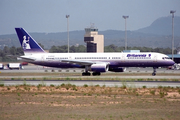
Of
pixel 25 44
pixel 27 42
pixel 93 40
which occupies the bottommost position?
pixel 25 44

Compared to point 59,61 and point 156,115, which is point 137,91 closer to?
point 156,115

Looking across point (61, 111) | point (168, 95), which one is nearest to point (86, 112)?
point (61, 111)

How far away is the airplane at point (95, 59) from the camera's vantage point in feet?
165

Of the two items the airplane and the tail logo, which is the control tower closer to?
the airplane

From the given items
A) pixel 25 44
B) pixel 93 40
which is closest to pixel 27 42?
pixel 25 44

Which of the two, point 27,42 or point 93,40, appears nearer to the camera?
point 27,42

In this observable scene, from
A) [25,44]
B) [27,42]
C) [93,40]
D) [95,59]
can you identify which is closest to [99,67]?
[95,59]

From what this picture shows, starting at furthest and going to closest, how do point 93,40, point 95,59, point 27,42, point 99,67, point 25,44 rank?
point 93,40 < point 25,44 < point 27,42 < point 95,59 < point 99,67

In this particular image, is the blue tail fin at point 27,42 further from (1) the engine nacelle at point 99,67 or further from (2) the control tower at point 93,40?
(2) the control tower at point 93,40

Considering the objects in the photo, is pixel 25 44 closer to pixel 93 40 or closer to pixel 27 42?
pixel 27 42

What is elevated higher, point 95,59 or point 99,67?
point 95,59

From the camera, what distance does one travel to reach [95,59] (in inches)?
2044

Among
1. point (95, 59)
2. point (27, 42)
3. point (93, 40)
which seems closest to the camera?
point (95, 59)

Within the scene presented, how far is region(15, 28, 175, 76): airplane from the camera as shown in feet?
165
